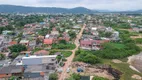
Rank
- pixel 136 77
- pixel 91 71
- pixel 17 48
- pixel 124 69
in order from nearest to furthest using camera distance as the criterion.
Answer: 1. pixel 136 77
2. pixel 91 71
3. pixel 124 69
4. pixel 17 48

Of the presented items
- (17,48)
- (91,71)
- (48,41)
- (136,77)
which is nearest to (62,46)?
(48,41)

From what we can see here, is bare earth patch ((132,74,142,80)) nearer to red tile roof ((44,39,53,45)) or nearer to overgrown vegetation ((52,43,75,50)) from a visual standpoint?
overgrown vegetation ((52,43,75,50))

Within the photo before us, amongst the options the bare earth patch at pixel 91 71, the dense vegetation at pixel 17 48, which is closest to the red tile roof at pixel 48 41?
the dense vegetation at pixel 17 48

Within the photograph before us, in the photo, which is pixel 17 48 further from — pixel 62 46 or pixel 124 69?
pixel 124 69

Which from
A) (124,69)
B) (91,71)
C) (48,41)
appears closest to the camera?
(91,71)

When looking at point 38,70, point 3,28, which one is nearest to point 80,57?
point 38,70

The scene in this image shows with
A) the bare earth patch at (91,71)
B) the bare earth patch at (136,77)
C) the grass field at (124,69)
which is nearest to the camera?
the bare earth patch at (136,77)

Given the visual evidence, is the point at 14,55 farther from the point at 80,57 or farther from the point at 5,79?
the point at 80,57

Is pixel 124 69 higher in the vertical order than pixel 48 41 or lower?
lower

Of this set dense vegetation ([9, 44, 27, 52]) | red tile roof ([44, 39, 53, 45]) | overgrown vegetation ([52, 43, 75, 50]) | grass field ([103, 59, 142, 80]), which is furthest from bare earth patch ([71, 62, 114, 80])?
red tile roof ([44, 39, 53, 45])

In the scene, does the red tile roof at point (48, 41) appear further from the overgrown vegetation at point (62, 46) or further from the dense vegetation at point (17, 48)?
the dense vegetation at point (17, 48)

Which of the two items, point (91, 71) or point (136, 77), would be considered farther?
point (91, 71)
